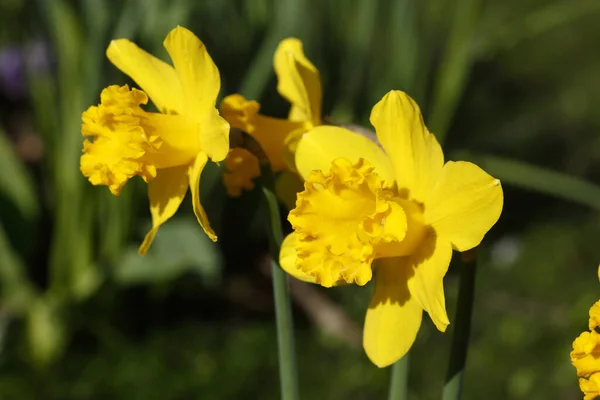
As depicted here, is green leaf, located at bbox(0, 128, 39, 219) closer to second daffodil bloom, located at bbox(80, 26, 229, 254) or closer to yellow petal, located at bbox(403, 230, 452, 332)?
second daffodil bloom, located at bbox(80, 26, 229, 254)

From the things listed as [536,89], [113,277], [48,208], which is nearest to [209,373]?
[113,277]

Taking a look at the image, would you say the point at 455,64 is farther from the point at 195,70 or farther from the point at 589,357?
the point at 589,357

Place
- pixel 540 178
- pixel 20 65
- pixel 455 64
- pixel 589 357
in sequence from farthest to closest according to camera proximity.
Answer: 1. pixel 20 65
2. pixel 455 64
3. pixel 540 178
4. pixel 589 357

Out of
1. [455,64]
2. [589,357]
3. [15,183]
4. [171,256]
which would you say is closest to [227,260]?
[171,256]

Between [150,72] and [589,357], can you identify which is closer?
[589,357]

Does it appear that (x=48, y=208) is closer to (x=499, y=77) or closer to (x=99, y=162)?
(x=99, y=162)

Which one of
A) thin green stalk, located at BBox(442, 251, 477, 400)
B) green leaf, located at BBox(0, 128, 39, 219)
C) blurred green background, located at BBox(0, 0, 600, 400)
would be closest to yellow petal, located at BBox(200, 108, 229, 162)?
thin green stalk, located at BBox(442, 251, 477, 400)

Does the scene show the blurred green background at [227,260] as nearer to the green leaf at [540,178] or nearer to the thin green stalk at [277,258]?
the green leaf at [540,178]
